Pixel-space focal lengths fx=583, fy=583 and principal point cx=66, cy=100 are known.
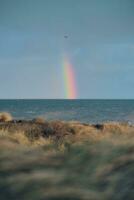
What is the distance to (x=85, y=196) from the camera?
7.33m

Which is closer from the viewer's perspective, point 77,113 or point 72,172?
point 72,172

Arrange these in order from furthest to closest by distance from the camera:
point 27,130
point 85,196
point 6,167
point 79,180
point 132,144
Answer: point 27,130 → point 132,144 → point 6,167 → point 79,180 → point 85,196

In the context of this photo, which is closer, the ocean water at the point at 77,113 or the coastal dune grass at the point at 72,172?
the coastal dune grass at the point at 72,172

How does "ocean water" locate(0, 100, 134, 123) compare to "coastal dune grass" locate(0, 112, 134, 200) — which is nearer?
"coastal dune grass" locate(0, 112, 134, 200)

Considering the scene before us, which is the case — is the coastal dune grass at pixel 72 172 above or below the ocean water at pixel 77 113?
above

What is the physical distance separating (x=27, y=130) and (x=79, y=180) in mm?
9590

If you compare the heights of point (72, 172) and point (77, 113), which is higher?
point (72, 172)

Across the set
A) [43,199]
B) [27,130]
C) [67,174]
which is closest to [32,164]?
[67,174]

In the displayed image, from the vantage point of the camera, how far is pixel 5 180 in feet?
26.6

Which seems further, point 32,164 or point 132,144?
point 132,144

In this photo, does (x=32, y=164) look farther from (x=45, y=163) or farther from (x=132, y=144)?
(x=132, y=144)

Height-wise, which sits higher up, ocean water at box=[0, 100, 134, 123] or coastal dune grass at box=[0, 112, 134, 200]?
coastal dune grass at box=[0, 112, 134, 200]

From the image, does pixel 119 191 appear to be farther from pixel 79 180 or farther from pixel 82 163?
pixel 82 163

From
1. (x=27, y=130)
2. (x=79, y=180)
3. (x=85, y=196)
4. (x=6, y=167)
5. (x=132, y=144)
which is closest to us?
(x=85, y=196)
